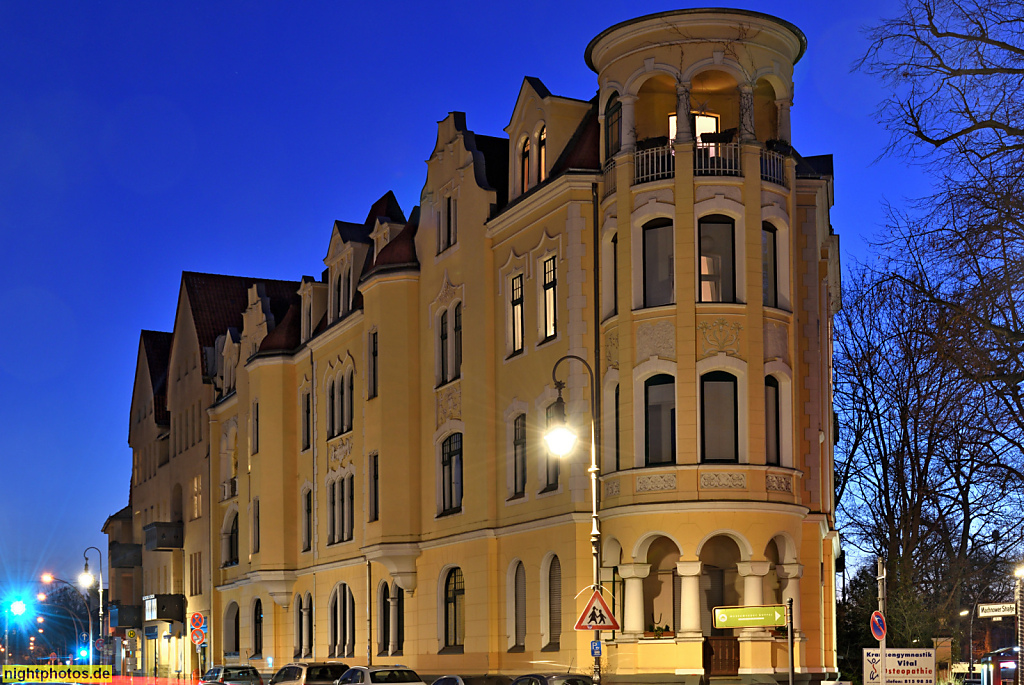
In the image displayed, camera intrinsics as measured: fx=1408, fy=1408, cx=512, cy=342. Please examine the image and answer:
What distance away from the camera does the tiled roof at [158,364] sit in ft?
279

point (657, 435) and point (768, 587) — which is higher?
point (657, 435)

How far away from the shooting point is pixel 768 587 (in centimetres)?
3138

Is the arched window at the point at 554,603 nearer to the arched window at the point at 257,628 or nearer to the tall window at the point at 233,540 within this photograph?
the arched window at the point at 257,628

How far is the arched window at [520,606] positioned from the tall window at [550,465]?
8.59ft

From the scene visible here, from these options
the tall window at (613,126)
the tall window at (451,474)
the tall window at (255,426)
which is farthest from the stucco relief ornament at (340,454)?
the tall window at (613,126)

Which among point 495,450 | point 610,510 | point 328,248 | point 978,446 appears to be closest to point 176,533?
point 328,248

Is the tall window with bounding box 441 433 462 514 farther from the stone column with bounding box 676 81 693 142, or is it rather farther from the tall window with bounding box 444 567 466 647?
the stone column with bounding box 676 81 693 142

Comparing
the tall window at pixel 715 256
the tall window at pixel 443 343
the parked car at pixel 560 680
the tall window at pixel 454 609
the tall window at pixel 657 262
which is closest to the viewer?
the parked car at pixel 560 680

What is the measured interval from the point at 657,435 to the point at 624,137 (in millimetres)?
7045

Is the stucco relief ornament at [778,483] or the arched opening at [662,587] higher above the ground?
the stucco relief ornament at [778,483]

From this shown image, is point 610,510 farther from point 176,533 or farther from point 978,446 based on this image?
point 176,533

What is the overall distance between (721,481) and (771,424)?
219 centimetres

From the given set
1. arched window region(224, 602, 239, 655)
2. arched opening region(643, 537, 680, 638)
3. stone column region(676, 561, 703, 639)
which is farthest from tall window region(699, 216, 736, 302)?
arched window region(224, 602, 239, 655)

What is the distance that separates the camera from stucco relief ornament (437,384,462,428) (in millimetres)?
40406
